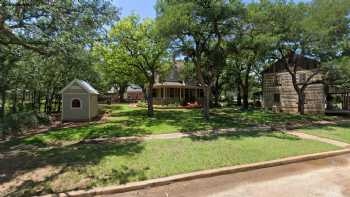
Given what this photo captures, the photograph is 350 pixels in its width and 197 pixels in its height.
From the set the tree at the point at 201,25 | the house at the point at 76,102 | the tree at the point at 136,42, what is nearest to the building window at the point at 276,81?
the tree at the point at 201,25

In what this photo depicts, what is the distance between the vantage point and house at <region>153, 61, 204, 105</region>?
31.9 meters

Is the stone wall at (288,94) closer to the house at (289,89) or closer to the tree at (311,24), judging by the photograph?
the house at (289,89)

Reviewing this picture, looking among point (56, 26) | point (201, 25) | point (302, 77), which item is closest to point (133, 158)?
point (56, 26)

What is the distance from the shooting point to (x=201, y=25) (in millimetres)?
15250

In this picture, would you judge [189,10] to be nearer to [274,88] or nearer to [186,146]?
[186,146]

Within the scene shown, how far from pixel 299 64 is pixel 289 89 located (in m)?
2.81

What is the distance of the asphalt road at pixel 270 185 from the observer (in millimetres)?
4918

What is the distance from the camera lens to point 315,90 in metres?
23.4

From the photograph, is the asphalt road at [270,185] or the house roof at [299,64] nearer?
the asphalt road at [270,185]

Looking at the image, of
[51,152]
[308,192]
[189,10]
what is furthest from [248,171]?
[189,10]

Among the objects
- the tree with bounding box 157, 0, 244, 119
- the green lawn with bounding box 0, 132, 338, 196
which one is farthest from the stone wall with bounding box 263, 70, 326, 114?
the green lawn with bounding box 0, 132, 338, 196

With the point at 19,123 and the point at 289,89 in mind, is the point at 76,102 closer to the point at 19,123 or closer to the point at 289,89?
the point at 19,123

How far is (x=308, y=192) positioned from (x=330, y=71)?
667 inches

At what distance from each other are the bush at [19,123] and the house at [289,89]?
21.1 metres
